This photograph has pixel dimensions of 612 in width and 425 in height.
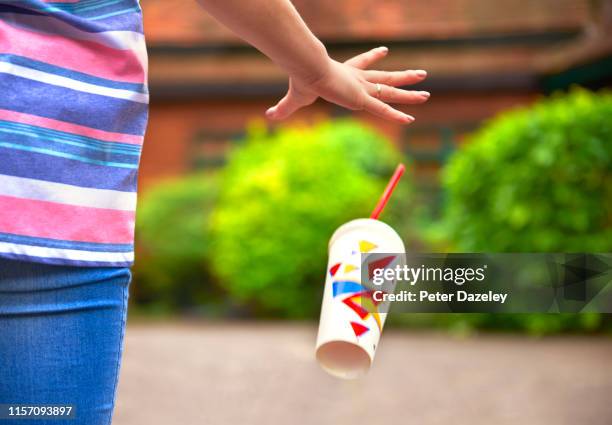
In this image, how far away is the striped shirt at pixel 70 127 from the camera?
3.78 ft

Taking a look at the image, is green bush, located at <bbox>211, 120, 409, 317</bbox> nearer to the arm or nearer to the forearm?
the arm

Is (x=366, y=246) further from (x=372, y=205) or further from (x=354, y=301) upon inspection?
(x=372, y=205)

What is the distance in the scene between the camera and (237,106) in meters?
13.7

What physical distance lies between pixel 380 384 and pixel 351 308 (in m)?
4.24

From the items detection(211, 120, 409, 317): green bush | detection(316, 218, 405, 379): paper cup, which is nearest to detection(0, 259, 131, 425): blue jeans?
detection(316, 218, 405, 379): paper cup

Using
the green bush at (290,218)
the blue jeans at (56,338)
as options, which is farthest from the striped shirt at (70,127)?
the green bush at (290,218)

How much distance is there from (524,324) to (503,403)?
332 centimetres

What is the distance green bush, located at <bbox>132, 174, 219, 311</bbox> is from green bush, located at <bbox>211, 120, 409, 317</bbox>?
748mm

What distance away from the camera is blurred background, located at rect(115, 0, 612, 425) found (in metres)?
5.34

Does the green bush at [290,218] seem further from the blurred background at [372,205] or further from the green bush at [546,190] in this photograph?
the green bush at [546,190]

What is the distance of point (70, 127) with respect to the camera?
1189 millimetres

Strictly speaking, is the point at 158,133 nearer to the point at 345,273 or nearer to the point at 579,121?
the point at 579,121

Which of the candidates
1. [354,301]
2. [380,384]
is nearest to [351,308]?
[354,301]

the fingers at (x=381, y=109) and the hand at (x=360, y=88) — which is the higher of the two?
the hand at (x=360, y=88)
